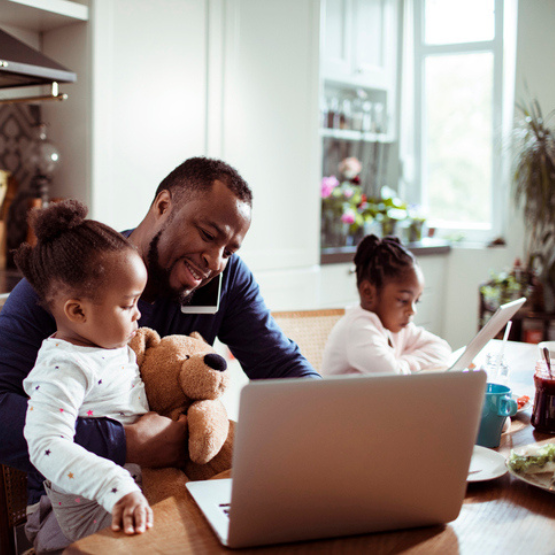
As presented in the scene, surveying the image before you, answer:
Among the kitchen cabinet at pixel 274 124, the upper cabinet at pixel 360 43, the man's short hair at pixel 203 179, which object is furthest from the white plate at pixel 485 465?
the upper cabinet at pixel 360 43

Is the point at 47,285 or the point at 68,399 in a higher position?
the point at 47,285

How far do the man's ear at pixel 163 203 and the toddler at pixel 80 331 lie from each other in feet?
1.12

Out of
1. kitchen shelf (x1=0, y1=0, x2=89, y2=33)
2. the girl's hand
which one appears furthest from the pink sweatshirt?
kitchen shelf (x1=0, y1=0, x2=89, y2=33)

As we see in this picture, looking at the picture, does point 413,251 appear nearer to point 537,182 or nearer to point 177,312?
point 537,182

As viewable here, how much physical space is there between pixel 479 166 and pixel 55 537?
4265 millimetres

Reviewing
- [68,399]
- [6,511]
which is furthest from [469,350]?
[6,511]

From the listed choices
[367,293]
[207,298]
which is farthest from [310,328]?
[207,298]

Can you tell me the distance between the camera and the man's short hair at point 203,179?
146 cm

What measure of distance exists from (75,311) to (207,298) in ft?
1.64

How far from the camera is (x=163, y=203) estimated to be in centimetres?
152

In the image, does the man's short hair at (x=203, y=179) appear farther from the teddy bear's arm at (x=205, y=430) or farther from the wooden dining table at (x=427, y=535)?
the wooden dining table at (x=427, y=535)

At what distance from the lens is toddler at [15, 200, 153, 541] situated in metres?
1.02

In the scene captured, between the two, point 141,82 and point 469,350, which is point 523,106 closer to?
point 141,82

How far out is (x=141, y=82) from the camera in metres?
2.45
